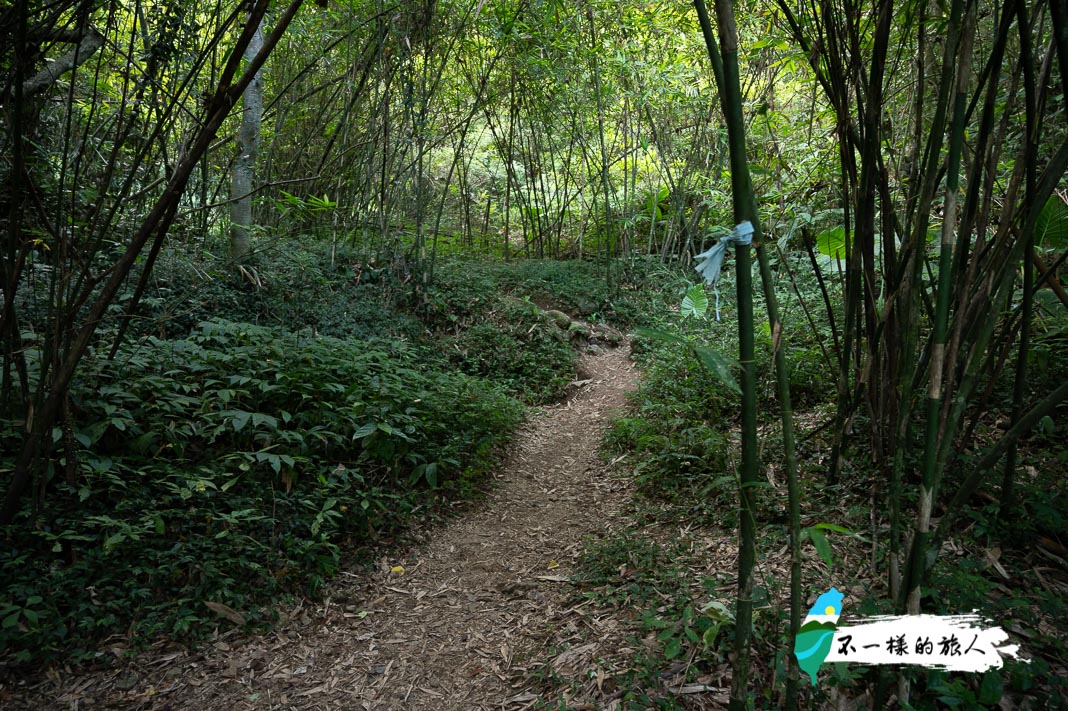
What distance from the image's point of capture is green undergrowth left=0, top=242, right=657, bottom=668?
2.16 m

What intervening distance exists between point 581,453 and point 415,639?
198cm

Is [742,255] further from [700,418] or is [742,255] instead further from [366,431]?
[700,418]

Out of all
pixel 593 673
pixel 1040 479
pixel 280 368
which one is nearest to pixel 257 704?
pixel 593 673

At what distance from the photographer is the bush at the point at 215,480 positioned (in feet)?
7.08

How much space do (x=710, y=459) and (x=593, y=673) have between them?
1488 mm

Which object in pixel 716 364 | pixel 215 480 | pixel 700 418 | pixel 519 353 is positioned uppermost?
pixel 716 364

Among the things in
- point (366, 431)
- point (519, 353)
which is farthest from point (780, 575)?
point (519, 353)

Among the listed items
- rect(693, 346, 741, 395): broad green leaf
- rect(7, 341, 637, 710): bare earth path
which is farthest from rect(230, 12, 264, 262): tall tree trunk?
rect(693, 346, 741, 395): broad green leaf

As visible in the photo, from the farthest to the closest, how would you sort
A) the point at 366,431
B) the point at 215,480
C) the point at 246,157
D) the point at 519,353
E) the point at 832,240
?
the point at 519,353 < the point at 246,157 < the point at 832,240 < the point at 366,431 < the point at 215,480

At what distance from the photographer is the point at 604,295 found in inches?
295

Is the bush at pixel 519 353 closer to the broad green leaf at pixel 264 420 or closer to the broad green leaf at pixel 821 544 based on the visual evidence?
the broad green leaf at pixel 264 420

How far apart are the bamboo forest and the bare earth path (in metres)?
0.02

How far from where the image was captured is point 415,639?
7.63 ft

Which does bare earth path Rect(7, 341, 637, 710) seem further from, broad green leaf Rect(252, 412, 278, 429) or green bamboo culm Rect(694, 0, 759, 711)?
green bamboo culm Rect(694, 0, 759, 711)
